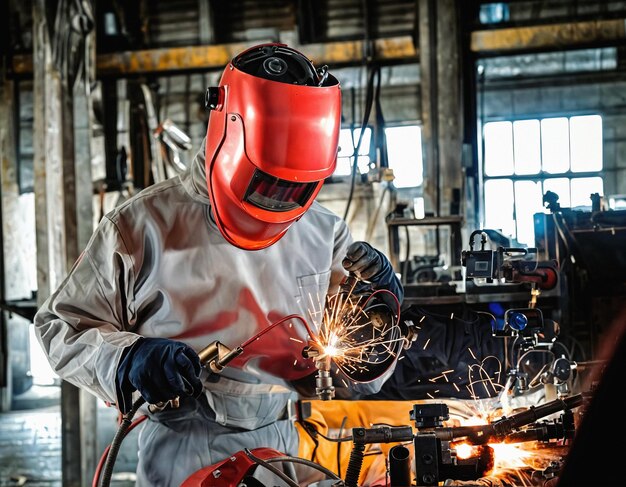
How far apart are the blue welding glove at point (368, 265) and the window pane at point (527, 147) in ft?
25.5

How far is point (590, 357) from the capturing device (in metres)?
3.23

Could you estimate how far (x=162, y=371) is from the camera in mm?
1825

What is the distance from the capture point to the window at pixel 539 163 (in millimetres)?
9664

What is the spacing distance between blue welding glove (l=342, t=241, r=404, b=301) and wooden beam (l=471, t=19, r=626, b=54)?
19.6 feet

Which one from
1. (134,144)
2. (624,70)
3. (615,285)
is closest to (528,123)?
(624,70)

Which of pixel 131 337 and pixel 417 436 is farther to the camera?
pixel 131 337

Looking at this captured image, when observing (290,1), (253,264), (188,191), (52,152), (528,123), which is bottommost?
(253,264)

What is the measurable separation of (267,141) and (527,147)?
8275mm

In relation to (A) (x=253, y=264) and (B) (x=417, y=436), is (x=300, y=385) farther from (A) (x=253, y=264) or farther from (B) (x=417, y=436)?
(B) (x=417, y=436)

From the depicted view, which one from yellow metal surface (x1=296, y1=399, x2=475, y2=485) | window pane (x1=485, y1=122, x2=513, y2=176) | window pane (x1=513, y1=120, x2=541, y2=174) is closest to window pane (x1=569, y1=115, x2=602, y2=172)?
window pane (x1=513, y1=120, x2=541, y2=174)

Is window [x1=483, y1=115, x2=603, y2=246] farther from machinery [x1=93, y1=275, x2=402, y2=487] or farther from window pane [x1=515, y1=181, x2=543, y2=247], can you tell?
machinery [x1=93, y1=275, x2=402, y2=487]

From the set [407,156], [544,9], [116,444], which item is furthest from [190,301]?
[544,9]

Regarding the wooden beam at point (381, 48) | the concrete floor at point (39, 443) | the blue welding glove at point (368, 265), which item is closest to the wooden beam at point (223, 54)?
the wooden beam at point (381, 48)

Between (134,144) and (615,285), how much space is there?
238 inches
